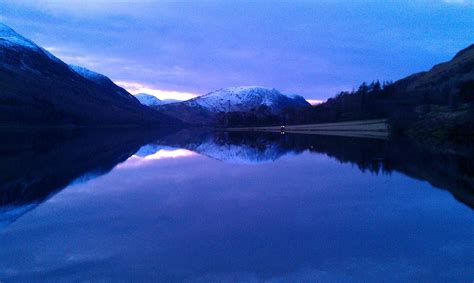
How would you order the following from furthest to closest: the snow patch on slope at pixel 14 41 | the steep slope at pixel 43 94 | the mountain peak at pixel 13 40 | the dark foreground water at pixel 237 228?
1. the mountain peak at pixel 13 40
2. the snow patch on slope at pixel 14 41
3. the steep slope at pixel 43 94
4. the dark foreground water at pixel 237 228

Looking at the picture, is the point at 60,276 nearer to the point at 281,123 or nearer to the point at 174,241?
the point at 174,241

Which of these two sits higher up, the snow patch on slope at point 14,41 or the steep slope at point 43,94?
the snow patch on slope at point 14,41

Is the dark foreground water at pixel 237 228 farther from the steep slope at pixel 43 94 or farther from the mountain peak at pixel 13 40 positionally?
the mountain peak at pixel 13 40

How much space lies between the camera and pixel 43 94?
12462 cm

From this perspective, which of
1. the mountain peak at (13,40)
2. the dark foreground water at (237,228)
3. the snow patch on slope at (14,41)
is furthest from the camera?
the mountain peak at (13,40)

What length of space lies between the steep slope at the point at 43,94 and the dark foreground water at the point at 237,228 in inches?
3233

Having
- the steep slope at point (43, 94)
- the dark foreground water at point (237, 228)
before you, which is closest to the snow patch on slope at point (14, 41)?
the steep slope at point (43, 94)

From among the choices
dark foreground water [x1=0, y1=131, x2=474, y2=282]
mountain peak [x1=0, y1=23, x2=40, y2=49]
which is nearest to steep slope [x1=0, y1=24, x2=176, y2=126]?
mountain peak [x1=0, y1=23, x2=40, y2=49]

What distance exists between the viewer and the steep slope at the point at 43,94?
101 meters

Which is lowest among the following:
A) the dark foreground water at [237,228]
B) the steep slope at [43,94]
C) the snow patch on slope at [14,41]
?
the dark foreground water at [237,228]

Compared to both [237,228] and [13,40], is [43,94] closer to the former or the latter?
[13,40]

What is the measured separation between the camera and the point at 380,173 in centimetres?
2139

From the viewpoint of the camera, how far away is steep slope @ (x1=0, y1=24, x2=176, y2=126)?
101m

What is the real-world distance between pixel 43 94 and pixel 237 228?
12770 cm
